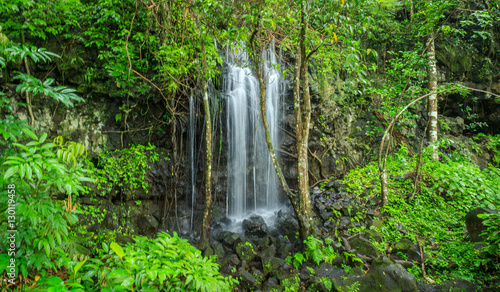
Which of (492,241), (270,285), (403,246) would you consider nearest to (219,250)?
(270,285)

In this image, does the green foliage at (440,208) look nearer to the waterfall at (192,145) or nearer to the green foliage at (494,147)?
the green foliage at (494,147)

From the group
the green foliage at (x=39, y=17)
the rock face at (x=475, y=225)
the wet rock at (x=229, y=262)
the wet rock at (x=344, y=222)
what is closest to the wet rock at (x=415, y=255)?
the rock face at (x=475, y=225)

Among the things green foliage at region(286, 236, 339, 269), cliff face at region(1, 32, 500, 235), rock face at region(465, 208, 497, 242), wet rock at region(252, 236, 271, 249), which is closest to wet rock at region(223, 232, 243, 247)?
wet rock at region(252, 236, 271, 249)

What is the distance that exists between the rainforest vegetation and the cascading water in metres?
0.11

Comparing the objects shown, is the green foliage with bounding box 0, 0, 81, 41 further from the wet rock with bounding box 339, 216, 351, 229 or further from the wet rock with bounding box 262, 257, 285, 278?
the wet rock with bounding box 339, 216, 351, 229

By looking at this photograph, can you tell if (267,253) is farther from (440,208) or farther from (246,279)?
(440,208)

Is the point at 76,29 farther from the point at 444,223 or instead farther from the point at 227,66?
the point at 444,223

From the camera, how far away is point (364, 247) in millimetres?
4469

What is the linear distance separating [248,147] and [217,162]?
46.3 inches

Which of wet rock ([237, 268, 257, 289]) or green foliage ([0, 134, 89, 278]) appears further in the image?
wet rock ([237, 268, 257, 289])

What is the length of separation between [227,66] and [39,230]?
707 cm

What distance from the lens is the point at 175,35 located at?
575 centimetres

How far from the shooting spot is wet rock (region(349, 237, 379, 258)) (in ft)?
14.3

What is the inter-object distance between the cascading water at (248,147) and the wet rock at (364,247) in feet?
11.4
